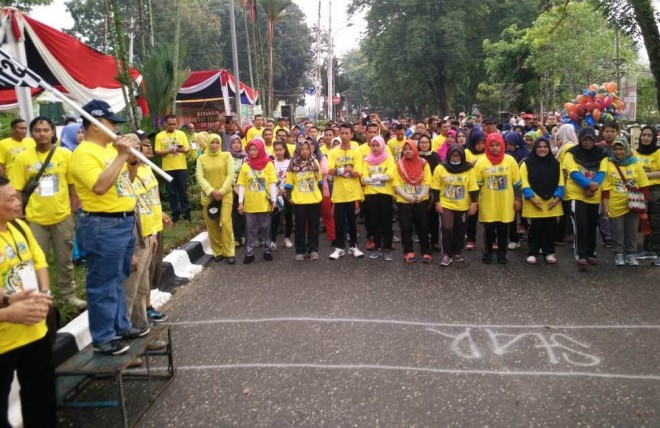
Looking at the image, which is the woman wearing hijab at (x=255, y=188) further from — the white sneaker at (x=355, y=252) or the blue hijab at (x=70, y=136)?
the blue hijab at (x=70, y=136)

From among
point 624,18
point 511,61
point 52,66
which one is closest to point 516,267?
point 624,18

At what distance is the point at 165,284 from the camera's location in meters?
6.67

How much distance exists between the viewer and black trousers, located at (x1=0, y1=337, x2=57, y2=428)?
2.82 meters

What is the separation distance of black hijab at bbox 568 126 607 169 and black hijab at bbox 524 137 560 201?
287 mm

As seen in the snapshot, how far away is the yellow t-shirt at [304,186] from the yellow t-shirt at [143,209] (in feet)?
10.2

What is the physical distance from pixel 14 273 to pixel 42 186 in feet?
9.05

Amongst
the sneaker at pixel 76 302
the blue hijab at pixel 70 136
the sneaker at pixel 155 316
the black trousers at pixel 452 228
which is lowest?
the sneaker at pixel 155 316

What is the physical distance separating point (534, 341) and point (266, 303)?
2770 mm

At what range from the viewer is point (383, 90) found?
39.4 meters

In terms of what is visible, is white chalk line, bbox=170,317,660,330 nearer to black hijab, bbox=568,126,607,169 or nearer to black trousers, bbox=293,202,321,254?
black trousers, bbox=293,202,321,254

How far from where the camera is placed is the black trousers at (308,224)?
7707 millimetres

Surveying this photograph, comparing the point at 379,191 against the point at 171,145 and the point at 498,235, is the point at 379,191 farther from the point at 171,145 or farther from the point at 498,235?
the point at 171,145

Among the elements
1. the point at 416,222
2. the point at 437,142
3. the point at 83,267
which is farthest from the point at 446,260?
the point at 83,267

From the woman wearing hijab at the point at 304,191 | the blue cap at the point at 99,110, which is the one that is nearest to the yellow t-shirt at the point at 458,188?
the woman wearing hijab at the point at 304,191
